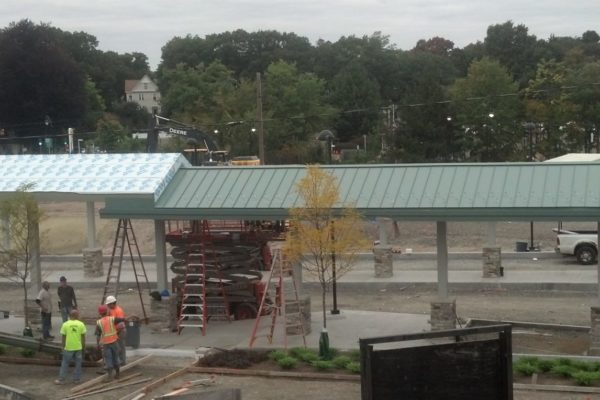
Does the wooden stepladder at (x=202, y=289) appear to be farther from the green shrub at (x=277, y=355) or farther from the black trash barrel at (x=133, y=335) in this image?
the green shrub at (x=277, y=355)

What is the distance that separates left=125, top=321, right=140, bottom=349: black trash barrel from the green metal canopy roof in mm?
2435

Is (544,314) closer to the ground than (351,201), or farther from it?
closer to the ground

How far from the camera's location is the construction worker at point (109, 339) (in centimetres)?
1788

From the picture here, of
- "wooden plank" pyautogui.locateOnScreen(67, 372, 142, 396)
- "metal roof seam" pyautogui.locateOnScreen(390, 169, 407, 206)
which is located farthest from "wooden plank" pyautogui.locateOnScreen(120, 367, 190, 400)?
"metal roof seam" pyautogui.locateOnScreen(390, 169, 407, 206)

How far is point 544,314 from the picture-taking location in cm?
2570

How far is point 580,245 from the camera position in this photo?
33656mm

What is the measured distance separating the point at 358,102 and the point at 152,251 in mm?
45034

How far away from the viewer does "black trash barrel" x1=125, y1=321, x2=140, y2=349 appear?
21094 millimetres

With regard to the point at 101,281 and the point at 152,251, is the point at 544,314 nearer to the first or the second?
the point at 101,281

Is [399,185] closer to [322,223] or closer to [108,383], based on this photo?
[322,223]

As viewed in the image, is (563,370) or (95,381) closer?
(563,370)

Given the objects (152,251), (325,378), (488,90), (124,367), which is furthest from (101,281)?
(488,90)

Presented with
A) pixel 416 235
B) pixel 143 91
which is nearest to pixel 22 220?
pixel 416 235

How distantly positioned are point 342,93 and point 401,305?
191 ft
